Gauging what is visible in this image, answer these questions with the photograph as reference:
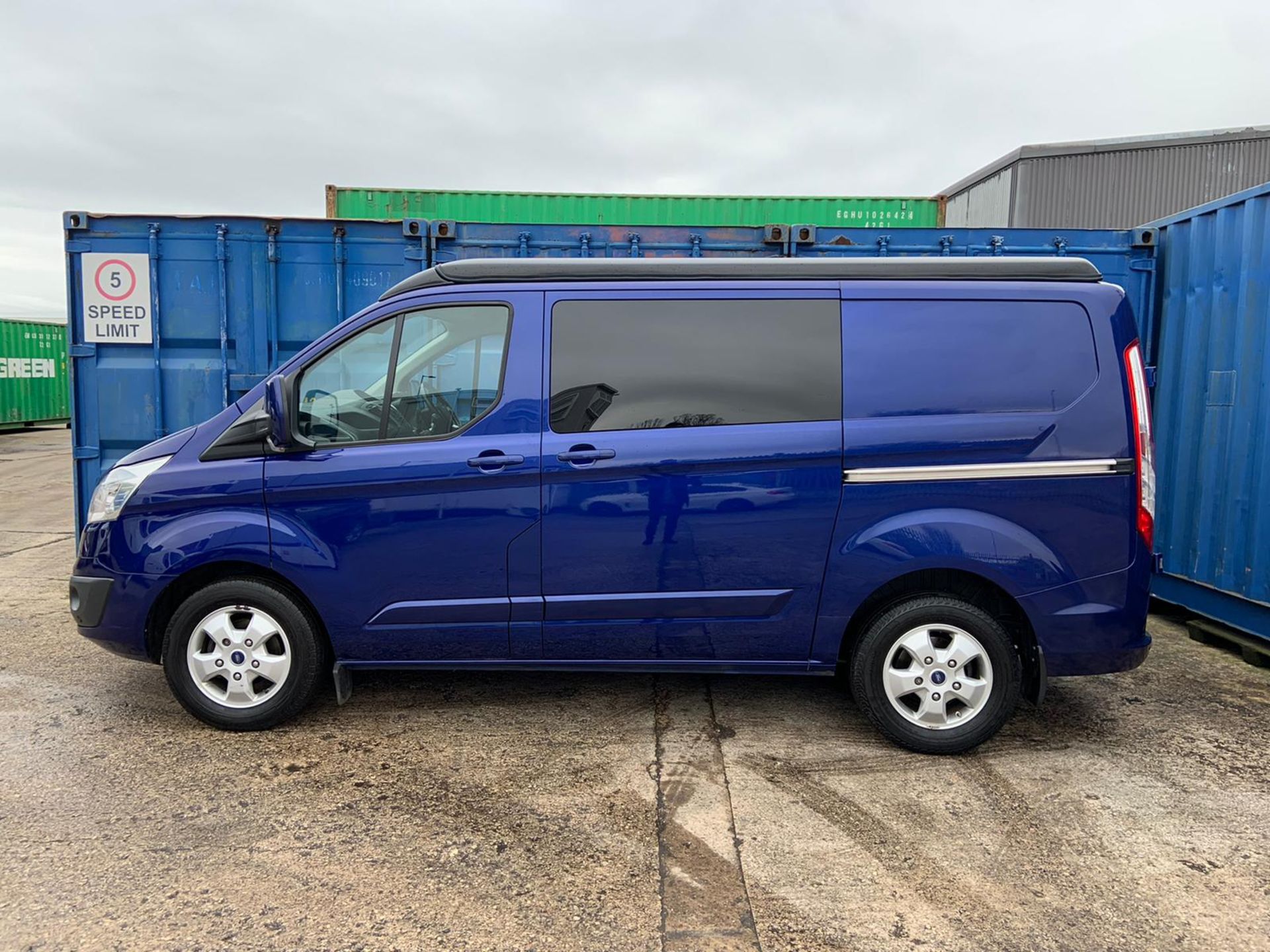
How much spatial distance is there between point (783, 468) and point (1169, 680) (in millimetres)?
2807

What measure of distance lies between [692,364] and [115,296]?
4559mm

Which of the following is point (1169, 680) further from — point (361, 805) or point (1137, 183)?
point (1137, 183)

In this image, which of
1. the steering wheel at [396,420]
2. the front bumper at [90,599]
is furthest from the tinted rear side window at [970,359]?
the front bumper at [90,599]

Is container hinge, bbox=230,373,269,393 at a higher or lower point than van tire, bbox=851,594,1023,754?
higher

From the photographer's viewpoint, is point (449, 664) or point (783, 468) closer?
point (783, 468)

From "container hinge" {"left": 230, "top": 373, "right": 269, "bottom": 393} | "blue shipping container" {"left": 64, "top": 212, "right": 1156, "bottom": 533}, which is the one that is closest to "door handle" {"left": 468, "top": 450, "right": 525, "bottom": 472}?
"blue shipping container" {"left": 64, "top": 212, "right": 1156, "bottom": 533}

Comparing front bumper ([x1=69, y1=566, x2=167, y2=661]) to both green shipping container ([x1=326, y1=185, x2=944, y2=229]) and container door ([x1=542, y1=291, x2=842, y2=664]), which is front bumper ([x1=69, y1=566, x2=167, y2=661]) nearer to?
container door ([x1=542, y1=291, x2=842, y2=664])

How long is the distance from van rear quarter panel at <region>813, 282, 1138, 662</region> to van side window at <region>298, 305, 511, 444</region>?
5.00 ft

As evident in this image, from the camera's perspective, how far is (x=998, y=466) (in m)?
3.53

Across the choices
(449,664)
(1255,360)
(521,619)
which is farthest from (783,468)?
(1255,360)

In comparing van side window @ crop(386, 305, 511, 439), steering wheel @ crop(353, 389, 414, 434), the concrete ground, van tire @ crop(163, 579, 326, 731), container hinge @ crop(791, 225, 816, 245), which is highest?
container hinge @ crop(791, 225, 816, 245)

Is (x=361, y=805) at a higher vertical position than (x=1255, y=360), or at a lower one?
lower

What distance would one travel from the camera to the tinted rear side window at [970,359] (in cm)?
355

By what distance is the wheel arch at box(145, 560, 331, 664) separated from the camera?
379cm
